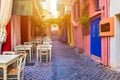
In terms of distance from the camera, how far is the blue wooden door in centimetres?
1201

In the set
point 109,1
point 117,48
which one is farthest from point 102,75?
point 109,1

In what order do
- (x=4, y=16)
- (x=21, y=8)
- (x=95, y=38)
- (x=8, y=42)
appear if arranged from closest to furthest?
(x=4, y=16) < (x=8, y=42) < (x=21, y=8) < (x=95, y=38)

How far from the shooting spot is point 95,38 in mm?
12641

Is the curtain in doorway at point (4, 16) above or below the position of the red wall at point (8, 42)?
above

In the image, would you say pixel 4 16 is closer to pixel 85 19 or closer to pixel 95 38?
pixel 95 38

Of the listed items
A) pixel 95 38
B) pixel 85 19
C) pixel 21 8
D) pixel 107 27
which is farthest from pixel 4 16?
pixel 85 19

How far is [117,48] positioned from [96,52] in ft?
11.8

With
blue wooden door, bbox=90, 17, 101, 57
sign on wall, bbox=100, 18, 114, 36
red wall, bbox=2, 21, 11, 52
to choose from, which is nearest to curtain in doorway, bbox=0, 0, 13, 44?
red wall, bbox=2, 21, 11, 52

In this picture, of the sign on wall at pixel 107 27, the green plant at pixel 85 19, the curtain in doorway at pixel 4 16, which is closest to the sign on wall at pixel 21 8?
the curtain in doorway at pixel 4 16

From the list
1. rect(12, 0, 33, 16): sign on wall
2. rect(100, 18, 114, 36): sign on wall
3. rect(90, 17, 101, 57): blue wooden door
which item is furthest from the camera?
rect(90, 17, 101, 57): blue wooden door

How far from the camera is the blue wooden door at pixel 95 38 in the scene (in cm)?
1201

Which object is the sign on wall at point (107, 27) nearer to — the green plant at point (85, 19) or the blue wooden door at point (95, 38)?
the blue wooden door at point (95, 38)

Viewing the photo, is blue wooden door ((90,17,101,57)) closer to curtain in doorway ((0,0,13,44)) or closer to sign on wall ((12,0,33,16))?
sign on wall ((12,0,33,16))

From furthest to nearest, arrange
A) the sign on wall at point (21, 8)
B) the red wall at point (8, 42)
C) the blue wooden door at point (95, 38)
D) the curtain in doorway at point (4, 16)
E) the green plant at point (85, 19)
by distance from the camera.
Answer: the green plant at point (85, 19), the blue wooden door at point (95, 38), the sign on wall at point (21, 8), the red wall at point (8, 42), the curtain in doorway at point (4, 16)
